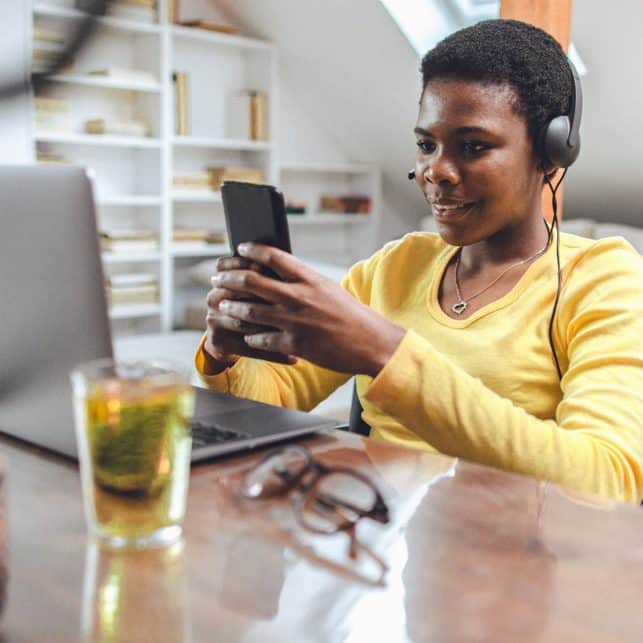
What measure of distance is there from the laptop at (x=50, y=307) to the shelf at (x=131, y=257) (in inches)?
137

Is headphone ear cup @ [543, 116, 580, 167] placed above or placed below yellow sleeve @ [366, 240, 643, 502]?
above

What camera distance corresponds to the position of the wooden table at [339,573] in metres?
0.51

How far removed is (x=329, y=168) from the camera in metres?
5.11

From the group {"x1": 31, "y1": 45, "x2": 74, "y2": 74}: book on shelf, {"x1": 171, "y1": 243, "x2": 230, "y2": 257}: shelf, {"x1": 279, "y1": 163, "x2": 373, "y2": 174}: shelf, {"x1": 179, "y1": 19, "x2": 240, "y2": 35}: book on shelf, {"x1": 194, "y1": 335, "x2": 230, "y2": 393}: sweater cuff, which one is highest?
{"x1": 179, "y1": 19, "x2": 240, "y2": 35}: book on shelf

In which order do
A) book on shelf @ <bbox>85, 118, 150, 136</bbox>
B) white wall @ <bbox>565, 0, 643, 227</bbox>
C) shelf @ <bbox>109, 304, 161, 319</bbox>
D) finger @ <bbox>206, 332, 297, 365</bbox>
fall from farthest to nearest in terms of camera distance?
shelf @ <bbox>109, 304, 161, 319</bbox> < book on shelf @ <bbox>85, 118, 150, 136</bbox> < white wall @ <bbox>565, 0, 643, 227</bbox> < finger @ <bbox>206, 332, 297, 365</bbox>

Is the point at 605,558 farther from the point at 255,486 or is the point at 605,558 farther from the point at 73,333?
the point at 73,333

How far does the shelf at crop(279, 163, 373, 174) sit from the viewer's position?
5.02 metres

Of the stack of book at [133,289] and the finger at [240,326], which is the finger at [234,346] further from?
the stack of book at [133,289]

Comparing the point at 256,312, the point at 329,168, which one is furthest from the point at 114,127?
the point at 256,312

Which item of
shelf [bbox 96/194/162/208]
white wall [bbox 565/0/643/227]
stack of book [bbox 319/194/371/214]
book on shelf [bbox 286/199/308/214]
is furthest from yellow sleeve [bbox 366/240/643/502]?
stack of book [bbox 319/194/371/214]

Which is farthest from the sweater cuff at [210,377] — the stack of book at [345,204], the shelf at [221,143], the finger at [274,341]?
the stack of book at [345,204]

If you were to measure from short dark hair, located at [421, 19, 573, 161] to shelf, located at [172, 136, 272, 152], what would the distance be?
3.41 meters

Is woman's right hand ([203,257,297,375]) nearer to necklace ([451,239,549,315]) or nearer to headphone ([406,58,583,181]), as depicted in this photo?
necklace ([451,239,549,315])

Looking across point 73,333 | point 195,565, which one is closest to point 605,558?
point 195,565
